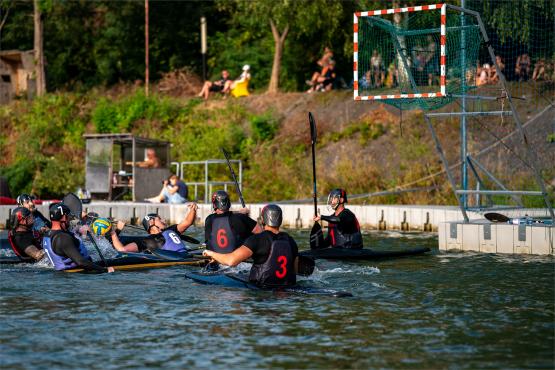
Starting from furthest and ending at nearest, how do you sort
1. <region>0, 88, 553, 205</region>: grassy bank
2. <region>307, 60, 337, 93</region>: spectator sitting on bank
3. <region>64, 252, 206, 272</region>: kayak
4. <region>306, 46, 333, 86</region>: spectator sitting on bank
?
1. <region>307, 60, 337, 93</region>: spectator sitting on bank
2. <region>306, 46, 333, 86</region>: spectator sitting on bank
3. <region>0, 88, 553, 205</region>: grassy bank
4. <region>64, 252, 206, 272</region>: kayak

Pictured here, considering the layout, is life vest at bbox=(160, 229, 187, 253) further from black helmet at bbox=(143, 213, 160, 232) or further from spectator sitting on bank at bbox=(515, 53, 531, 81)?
spectator sitting on bank at bbox=(515, 53, 531, 81)

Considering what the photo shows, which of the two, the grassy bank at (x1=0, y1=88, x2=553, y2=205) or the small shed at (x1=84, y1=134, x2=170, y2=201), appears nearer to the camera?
the grassy bank at (x1=0, y1=88, x2=553, y2=205)

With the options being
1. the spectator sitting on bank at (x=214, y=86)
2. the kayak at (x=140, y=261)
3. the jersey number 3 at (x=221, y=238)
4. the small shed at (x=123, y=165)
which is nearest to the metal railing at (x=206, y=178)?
the small shed at (x=123, y=165)

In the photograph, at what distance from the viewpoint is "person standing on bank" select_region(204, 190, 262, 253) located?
15.4 metres

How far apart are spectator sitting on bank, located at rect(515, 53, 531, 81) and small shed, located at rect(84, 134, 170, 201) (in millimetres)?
12203

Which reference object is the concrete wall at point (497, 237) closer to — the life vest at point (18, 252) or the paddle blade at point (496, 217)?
the paddle blade at point (496, 217)

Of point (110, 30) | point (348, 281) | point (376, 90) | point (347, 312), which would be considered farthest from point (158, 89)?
point (347, 312)

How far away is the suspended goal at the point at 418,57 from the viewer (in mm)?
17891

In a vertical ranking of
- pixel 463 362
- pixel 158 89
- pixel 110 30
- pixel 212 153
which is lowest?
pixel 463 362

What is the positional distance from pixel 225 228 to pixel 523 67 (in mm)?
11494

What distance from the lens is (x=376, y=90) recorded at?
67.3ft

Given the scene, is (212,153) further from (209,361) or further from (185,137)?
(209,361)

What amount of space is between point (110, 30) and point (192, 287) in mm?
31000

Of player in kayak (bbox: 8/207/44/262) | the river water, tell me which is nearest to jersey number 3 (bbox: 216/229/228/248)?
the river water
